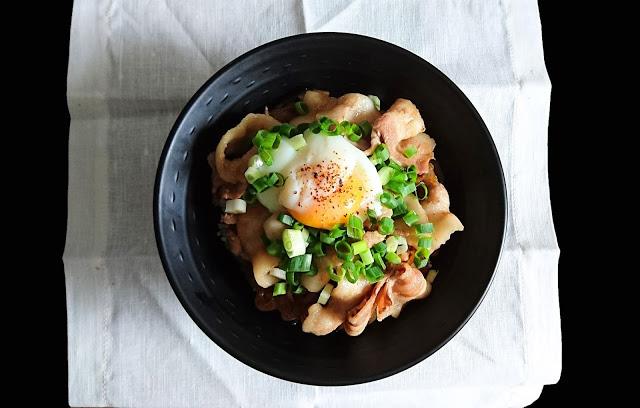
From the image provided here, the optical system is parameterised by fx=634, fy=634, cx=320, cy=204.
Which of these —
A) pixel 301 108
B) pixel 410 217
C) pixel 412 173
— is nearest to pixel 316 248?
pixel 410 217

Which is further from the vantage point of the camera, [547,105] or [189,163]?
[547,105]

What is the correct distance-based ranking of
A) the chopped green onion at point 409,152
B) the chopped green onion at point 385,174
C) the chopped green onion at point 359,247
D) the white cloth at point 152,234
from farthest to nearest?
the white cloth at point 152,234 < the chopped green onion at point 409,152 < the chopped green onion at point 385,174 < the chopped green onion at point 359,247

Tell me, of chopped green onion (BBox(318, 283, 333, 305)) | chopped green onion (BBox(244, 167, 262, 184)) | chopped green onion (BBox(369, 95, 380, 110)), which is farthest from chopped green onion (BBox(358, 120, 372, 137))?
chopped green onion (BBox(318, 283, 333, 305))

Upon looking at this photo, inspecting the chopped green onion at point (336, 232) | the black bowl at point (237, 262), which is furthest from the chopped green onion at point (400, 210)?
the black bowl at point (237, 262)

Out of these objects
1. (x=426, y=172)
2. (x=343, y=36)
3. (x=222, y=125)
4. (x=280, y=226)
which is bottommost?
(x=280, y=226)

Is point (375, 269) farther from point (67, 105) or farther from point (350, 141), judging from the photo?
point (67, 105)

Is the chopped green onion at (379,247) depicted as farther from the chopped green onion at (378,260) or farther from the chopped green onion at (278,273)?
the chopped green onion at (278,273)

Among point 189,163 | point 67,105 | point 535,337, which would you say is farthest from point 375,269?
point 67,105
